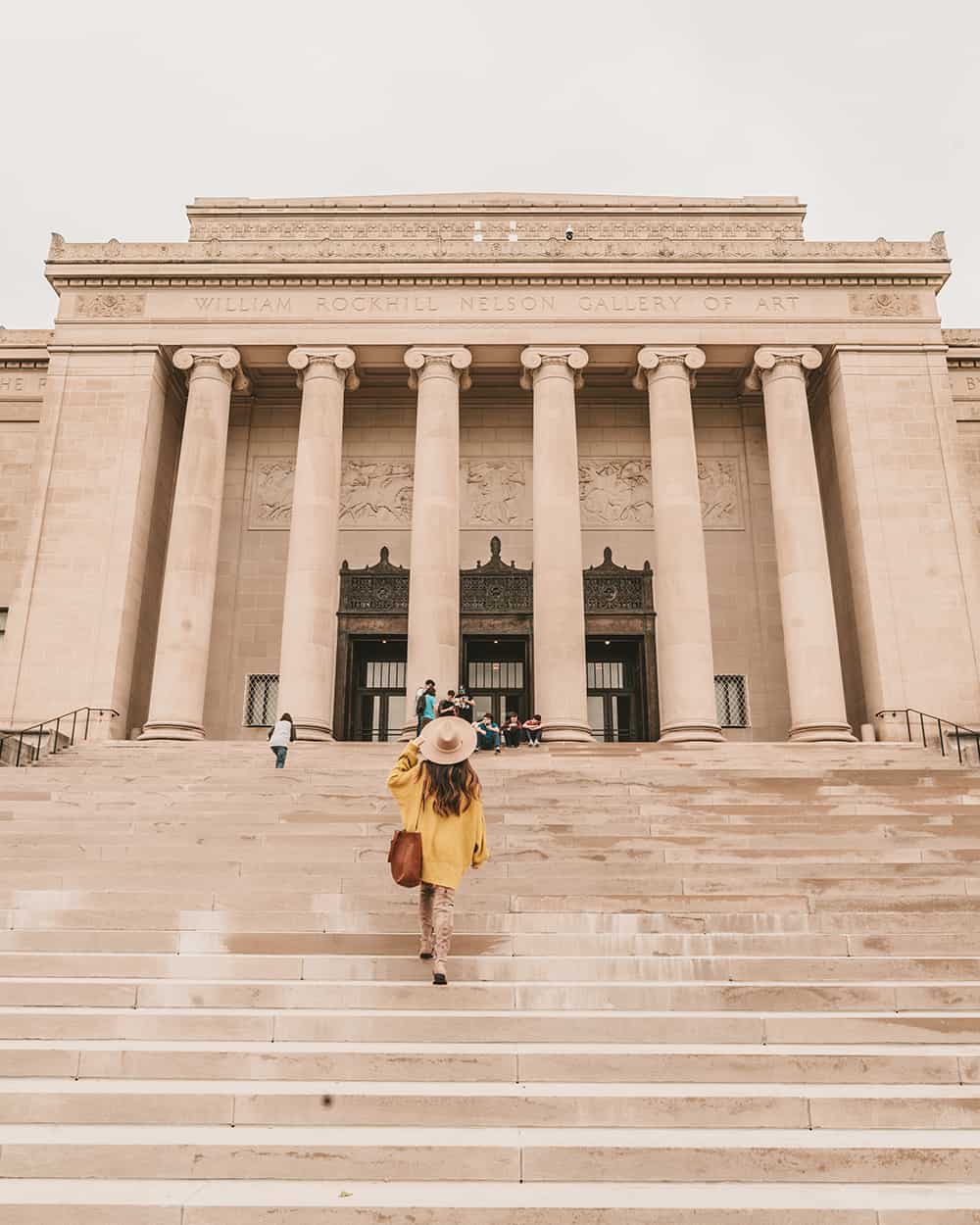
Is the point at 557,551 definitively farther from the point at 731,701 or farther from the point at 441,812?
the point at 441,812

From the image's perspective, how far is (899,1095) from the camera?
252 inches

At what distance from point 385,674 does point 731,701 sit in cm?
1039

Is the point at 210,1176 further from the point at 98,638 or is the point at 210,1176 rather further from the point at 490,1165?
the point at 98,638

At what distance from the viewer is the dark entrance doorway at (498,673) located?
94.1 ft

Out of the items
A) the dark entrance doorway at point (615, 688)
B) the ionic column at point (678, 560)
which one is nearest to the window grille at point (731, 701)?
the ionic column at point (678, 560)

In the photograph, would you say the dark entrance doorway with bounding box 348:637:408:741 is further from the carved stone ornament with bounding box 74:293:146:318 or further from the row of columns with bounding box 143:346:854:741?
the carved stone ornament with bounding box 74:293:146:318

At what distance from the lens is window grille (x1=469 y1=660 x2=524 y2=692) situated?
29.0 metres

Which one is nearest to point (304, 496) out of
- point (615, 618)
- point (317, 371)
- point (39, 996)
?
point (317, 371)

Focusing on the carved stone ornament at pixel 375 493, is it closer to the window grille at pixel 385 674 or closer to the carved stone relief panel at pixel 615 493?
the window grille at pixel 385 674

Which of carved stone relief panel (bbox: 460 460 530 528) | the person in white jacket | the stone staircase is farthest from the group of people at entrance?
carved stone relief panel (bbox: 460 460 530 528)

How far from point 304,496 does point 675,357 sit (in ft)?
36.6

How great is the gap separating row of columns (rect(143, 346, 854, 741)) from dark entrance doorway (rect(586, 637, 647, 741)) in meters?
1.51

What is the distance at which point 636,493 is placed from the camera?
30.1 m

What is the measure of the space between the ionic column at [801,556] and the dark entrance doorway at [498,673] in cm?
783
